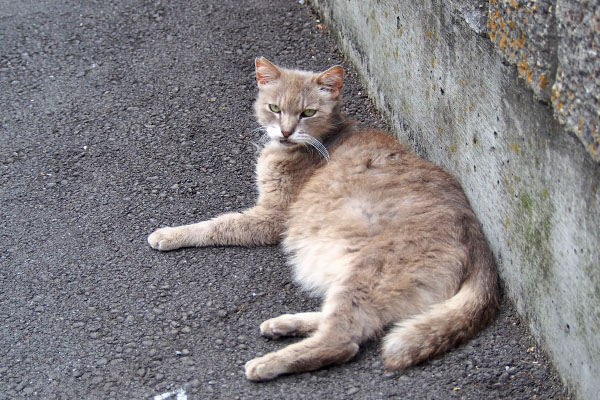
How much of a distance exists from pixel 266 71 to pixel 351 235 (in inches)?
57.3

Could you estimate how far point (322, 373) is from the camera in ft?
9.83

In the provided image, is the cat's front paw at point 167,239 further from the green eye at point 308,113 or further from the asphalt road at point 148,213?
the green eye at point 308,113

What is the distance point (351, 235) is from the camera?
3.41m

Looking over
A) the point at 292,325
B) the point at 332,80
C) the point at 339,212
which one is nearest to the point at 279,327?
the point at 292,325

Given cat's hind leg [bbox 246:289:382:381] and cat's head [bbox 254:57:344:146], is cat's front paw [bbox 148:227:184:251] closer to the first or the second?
cat's head [bbox 254:57:344:146]

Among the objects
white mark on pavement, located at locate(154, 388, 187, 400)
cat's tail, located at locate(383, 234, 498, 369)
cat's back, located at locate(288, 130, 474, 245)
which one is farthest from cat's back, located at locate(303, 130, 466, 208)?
white mark on pavement, located at locate(154, 388, 187, 400)

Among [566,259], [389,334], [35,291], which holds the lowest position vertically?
[35,291]

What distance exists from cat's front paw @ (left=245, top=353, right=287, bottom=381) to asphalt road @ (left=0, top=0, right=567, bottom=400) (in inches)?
1.6

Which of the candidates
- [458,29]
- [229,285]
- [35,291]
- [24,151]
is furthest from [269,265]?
[24,151]

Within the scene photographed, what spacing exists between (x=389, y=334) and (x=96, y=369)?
1.38 meters

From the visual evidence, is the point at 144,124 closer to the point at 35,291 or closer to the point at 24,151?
the point at 24,151

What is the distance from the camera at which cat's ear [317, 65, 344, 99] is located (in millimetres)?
4156

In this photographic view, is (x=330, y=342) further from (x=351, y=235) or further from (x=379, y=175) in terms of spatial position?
(x=379, y=175)

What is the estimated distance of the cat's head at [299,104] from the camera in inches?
163
